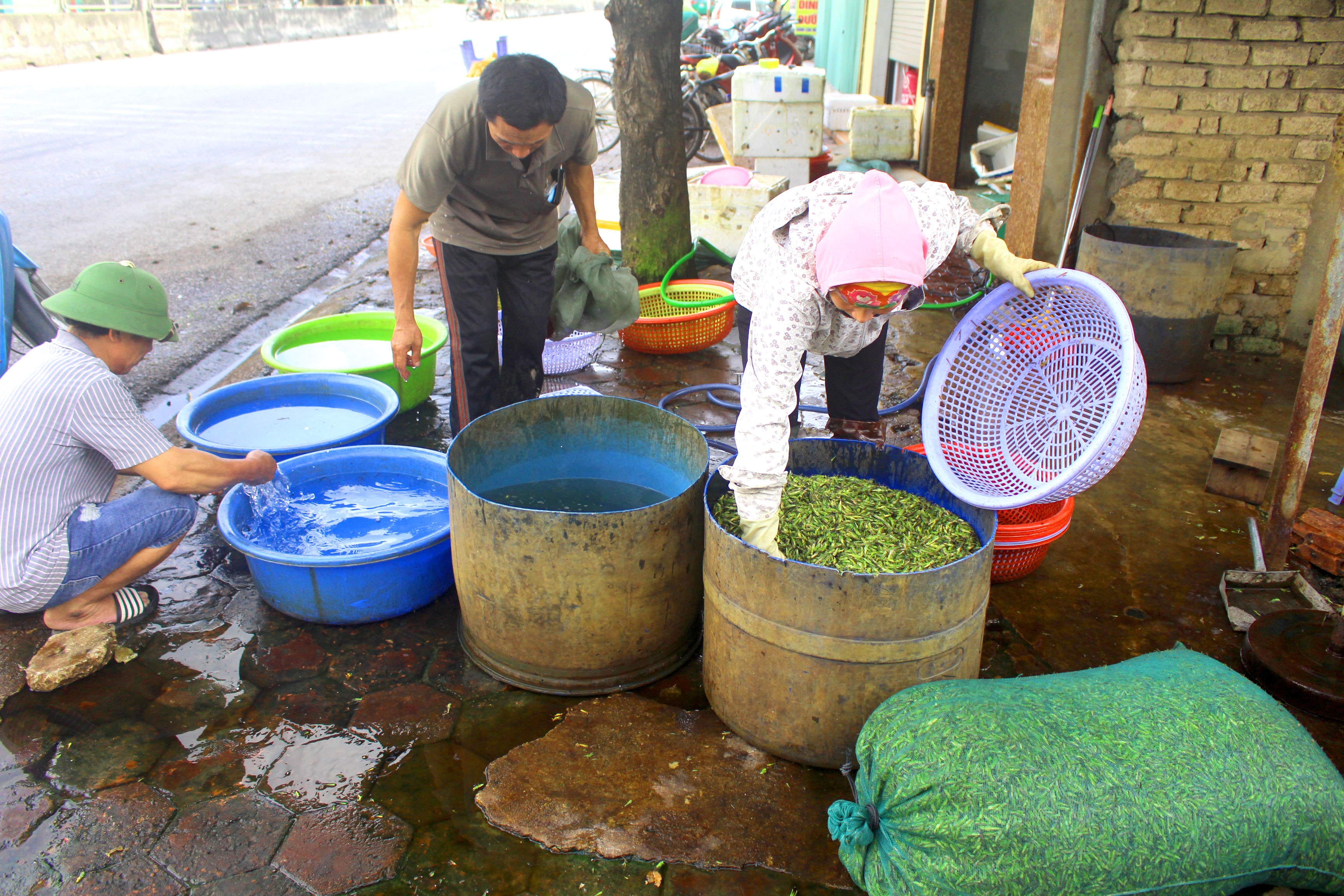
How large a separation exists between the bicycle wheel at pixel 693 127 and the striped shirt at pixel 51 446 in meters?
9.47

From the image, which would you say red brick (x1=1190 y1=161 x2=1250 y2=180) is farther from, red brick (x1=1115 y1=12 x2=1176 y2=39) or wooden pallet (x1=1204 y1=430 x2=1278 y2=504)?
wooden pallet (x1=1204 y1=430 x2=1278 y2=504)

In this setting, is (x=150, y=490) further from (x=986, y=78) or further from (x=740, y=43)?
(x=740, y=43)

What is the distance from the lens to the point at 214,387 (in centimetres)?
498

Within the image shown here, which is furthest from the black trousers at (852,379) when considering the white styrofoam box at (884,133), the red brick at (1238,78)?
the white styrofoam box at (884,133)

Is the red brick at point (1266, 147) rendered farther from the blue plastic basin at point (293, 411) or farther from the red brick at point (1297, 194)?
the blue plastic basin at point (293, 411)

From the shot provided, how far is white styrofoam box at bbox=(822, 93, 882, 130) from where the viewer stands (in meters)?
10.4

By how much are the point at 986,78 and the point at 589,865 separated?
29.2 feet

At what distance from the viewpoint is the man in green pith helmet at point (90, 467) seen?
2.65m

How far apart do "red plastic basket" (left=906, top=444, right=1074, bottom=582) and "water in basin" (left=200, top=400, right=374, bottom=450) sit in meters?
2.50

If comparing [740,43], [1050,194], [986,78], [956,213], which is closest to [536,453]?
[956,213]

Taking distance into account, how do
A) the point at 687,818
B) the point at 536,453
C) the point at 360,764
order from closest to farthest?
the point at 687,818 → the point at 360,764 → the point at 536,453

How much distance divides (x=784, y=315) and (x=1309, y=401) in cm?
208

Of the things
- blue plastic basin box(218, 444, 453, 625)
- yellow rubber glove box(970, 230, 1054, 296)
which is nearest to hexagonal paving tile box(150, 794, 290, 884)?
blue plastic basin box(218, 444, 453, 625)

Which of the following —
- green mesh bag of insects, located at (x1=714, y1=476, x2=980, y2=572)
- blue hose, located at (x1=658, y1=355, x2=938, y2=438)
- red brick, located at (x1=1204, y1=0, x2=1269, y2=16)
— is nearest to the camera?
green mesh bag of insects, located at (x1=714, y1=476, x2=980, y2=572)
